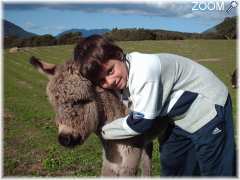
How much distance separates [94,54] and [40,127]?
4.49 m

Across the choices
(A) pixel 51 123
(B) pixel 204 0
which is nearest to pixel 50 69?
(B) pixel 204 0

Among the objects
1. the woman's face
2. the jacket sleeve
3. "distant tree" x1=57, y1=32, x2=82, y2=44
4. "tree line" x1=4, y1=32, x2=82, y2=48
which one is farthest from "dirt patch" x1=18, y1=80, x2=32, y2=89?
the woman's face

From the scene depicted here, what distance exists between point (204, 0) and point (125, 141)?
7.23 feet

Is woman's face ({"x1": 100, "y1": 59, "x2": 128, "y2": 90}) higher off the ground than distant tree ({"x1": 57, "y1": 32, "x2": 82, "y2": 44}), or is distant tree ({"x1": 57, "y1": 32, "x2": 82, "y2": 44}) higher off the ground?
distant tree ({"x1": 57, "y1": 32, "x2": 82, "y2": 44})

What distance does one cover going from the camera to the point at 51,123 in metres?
7.32

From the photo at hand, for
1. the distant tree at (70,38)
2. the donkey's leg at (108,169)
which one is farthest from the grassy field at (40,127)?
the donkey's leg at (108,169)

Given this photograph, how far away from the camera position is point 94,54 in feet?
9.16

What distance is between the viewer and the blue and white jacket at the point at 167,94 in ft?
9.04

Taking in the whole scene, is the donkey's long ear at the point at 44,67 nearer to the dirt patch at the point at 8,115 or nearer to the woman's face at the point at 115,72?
the woman's face at the point at 115,72

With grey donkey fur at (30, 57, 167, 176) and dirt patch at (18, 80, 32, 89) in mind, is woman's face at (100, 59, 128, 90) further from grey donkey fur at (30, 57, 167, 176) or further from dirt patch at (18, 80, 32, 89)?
dirt patch at (18, 80, 32, 89)

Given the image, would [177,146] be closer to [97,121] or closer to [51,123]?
[97,121]

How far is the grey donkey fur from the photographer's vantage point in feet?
9.78

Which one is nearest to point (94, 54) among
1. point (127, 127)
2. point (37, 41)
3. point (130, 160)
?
point (127, 127)

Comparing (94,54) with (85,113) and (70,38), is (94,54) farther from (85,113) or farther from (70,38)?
(70,38)
